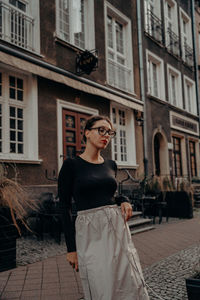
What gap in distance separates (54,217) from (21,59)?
3774mm

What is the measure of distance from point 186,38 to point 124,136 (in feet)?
32.1

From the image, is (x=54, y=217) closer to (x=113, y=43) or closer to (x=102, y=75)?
(x=102, y=75)

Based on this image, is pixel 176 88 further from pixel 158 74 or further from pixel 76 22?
pixel 76 22

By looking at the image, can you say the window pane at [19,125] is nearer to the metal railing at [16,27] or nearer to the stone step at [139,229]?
the metal railing at [16,27]

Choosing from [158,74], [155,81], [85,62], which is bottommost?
[85,62]

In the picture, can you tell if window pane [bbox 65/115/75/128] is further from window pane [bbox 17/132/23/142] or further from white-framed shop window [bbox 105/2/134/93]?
white-framed shop window [bbox 105/2/134/93]

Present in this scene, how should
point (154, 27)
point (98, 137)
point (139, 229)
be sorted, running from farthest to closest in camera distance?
point (154, 27) < point (139, 229) < point (98, 137)

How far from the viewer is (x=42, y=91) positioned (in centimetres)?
840

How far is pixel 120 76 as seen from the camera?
12336 millimetres

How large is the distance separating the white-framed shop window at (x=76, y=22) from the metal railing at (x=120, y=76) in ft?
4.65

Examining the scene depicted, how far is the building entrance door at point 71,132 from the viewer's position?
910cm

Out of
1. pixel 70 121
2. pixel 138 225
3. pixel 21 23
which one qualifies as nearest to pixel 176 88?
pixel 70 121

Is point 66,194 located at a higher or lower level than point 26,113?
lower

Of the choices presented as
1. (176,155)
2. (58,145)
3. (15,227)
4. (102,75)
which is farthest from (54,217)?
(176,155)
